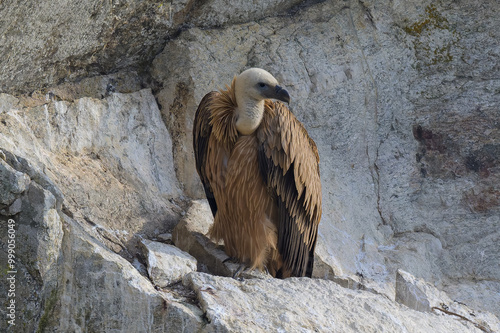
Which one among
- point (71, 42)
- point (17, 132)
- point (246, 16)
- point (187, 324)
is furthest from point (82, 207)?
point (246, 16)

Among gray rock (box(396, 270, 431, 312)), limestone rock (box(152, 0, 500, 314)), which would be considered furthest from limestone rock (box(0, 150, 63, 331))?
gray rock (box(396, 270, 431, 312))

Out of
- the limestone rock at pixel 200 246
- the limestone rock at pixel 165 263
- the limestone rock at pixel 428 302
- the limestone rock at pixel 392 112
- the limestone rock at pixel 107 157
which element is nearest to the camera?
the limestone rock at pixel 165 263

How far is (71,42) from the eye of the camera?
5430mm

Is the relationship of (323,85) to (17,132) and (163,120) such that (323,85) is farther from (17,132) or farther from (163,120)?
(17,132)

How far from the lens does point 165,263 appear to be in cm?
482

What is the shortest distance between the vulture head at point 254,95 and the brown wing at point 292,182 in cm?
13

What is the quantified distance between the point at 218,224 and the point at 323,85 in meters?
2.25

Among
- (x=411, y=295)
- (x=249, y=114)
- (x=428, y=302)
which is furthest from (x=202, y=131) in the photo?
(x=428, y=302)

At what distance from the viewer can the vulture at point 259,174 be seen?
5.25m

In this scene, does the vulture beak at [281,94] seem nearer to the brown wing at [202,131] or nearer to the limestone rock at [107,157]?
the brown wing at [202,131]

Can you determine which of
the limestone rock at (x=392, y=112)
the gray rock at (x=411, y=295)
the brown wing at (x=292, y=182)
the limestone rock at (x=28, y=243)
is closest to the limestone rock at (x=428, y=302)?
the gray rock at (x=411, y=295)

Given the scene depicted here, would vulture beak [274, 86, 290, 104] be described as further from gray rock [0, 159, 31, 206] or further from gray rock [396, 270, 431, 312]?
gray rock [0, 159, 31, 206]

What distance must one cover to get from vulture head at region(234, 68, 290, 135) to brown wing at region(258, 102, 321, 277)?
127mm

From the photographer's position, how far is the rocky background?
403cm
